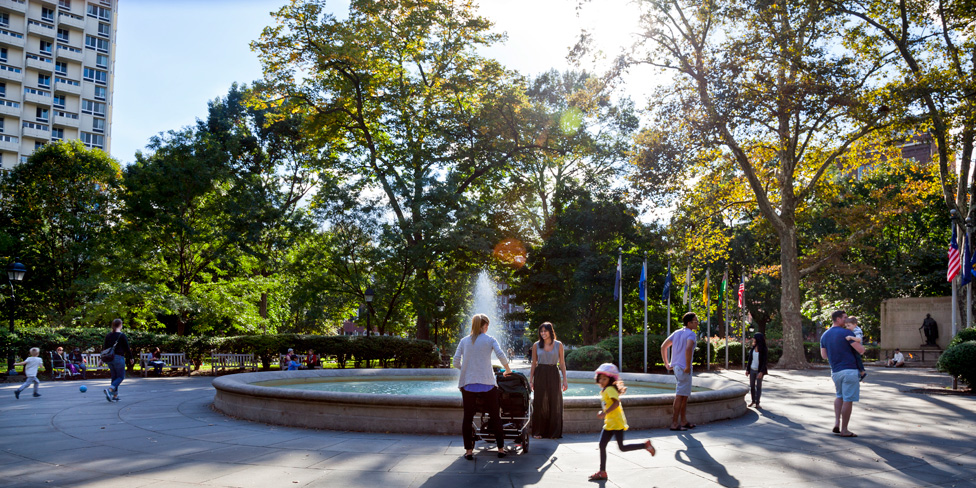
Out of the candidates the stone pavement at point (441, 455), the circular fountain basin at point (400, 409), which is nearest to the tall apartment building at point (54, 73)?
the stone pavement at point (441, 455)

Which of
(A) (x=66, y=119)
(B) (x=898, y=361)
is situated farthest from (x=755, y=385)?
(A) (x=66, y=119)

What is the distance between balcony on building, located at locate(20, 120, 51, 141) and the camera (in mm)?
72188

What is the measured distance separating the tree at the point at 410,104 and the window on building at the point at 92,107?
6385cm

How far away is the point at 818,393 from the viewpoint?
52.5 feet

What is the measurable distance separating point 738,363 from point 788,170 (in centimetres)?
1169

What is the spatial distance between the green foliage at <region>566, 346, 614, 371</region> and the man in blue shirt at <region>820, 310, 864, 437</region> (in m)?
17.0

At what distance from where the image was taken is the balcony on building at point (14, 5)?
232ft

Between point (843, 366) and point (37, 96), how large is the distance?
88768 mm

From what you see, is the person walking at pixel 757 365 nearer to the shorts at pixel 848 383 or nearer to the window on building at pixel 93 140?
the shorts at pixel 848 383

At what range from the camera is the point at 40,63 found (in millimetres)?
73562

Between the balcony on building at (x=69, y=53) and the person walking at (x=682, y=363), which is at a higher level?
the balcony on building at (x=69, y=53)

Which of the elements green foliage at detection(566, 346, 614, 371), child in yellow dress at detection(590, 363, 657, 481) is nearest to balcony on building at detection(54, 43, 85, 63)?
green foliage at detection(566, 346, 614, 371)

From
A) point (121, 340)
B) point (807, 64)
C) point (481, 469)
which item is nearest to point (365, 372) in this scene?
point (121, 340)

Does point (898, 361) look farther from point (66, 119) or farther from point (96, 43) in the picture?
point (96, 43)
